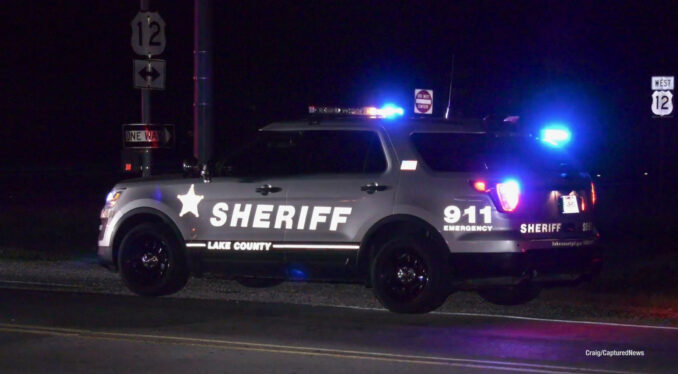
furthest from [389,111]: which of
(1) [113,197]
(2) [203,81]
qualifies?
(2) [203,81]

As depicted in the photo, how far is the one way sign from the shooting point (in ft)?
47.6

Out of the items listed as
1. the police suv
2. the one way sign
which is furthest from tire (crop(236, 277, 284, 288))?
the one way sign

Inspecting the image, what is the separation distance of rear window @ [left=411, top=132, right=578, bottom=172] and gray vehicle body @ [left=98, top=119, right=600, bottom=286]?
0.08 meters

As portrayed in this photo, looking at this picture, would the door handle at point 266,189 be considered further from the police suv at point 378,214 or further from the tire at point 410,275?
the tire at point 410,275

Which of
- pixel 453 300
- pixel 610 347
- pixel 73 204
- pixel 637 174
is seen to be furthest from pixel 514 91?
pixel 610 347

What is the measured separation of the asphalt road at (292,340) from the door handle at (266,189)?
1.11 meters

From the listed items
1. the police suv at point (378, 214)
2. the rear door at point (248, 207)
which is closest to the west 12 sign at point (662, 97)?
the police suv at point (378, 214)

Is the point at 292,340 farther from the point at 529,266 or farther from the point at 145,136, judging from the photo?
the point at 145,136

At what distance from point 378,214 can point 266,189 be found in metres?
1.21

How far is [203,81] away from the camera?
14.4 m

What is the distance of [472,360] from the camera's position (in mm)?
7781

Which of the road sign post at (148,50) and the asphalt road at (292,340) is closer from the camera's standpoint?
the asphalt road at (292,340)

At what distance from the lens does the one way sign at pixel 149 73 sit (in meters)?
14.5

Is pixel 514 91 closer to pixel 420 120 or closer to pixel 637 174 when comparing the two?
pixel 637 174
